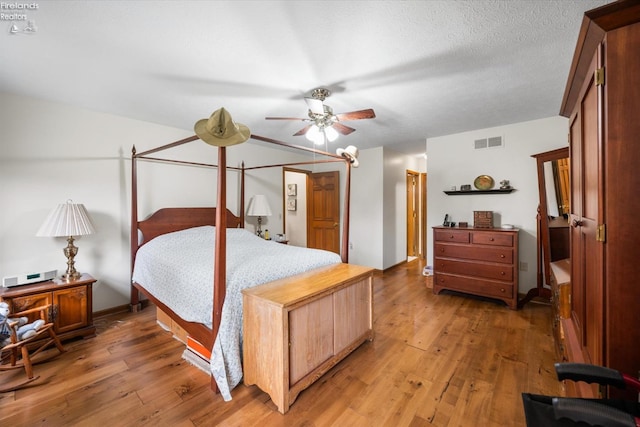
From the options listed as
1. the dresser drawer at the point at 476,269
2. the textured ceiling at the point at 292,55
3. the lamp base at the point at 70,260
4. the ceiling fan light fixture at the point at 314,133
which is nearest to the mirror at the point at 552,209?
the dresser drawer at the point at 476,269

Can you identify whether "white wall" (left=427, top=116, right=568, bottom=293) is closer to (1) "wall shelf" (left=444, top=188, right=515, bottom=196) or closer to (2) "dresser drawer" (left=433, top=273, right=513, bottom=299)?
(1) "wall shelf" (left=444, top=188, right=515, bottom=196)

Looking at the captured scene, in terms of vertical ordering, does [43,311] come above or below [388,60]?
below

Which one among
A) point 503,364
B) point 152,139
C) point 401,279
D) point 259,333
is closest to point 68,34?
point 152,139

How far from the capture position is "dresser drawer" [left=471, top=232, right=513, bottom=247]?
10.4 feet

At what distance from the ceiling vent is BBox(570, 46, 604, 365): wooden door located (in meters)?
2.52

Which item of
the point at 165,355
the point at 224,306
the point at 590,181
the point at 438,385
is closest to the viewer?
the point at 590,181

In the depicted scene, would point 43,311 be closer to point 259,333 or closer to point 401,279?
point 259,333

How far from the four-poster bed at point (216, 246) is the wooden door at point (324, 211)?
168cm

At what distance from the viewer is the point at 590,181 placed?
106 cm

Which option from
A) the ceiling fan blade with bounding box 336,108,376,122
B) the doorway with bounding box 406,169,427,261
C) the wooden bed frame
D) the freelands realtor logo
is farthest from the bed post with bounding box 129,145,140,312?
the doorway with bounding box 406,169,427,261

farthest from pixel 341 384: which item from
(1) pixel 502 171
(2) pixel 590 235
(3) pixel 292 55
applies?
(1) pixel 502 171

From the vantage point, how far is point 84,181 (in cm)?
288

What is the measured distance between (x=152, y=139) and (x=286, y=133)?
1737 millimetres

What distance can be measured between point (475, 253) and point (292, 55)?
3.14 meters
